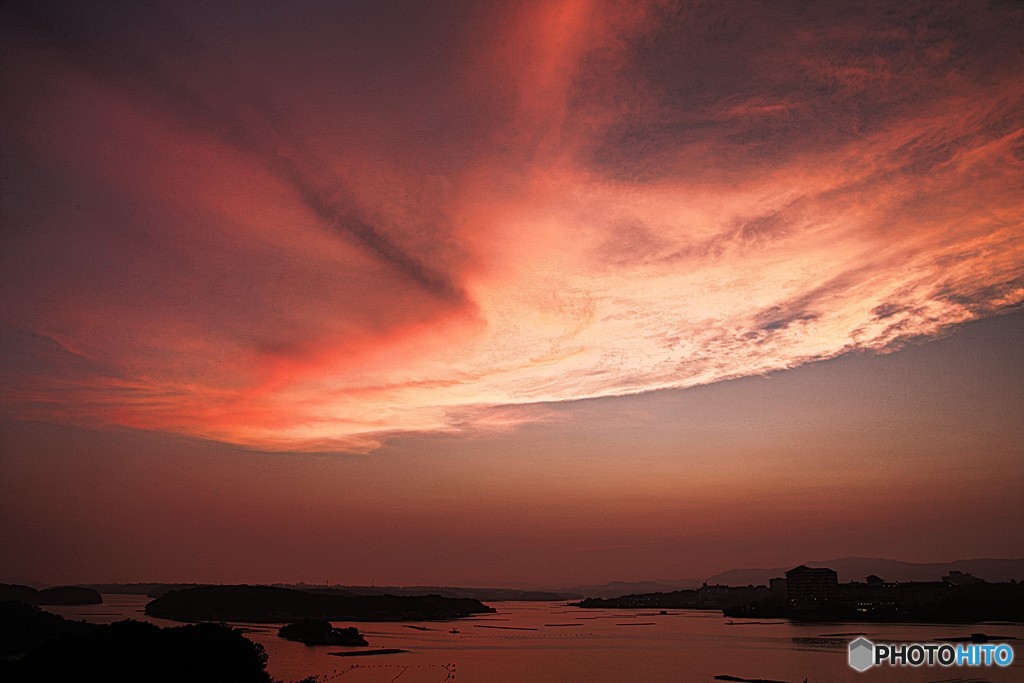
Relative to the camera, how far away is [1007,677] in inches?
1848

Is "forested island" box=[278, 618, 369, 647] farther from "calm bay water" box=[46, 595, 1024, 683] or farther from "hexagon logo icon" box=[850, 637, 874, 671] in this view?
"hexagon logo icon" box=[850, 637, 874, 671]

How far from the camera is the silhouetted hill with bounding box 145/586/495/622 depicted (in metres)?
134

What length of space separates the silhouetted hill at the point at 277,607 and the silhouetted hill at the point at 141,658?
95.5m

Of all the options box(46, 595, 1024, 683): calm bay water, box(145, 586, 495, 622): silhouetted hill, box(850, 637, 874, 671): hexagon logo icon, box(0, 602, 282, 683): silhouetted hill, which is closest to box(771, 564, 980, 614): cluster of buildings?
box(46, 595, 1024, 683): calm bay water

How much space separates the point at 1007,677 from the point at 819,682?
13.4 meters

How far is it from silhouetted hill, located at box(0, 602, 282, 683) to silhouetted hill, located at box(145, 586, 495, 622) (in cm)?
9548

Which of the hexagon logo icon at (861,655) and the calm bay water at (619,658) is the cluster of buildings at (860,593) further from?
the hexagon logo icon at (861,655)

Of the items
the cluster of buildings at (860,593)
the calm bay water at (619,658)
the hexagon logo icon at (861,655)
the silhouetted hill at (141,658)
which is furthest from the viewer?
the cluster of buildings at (860,593)

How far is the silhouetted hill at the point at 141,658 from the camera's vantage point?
31.2m

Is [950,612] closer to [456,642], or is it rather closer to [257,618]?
[456,642]

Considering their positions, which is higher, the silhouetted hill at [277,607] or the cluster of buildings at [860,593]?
the cluster of buildings at [860,593]

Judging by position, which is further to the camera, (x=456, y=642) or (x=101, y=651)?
(x=456, y=642)

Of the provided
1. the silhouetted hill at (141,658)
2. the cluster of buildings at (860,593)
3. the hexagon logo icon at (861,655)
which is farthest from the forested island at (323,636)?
the cluster of buildings at (860,593)

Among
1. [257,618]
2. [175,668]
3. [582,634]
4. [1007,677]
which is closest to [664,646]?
[582,634]
